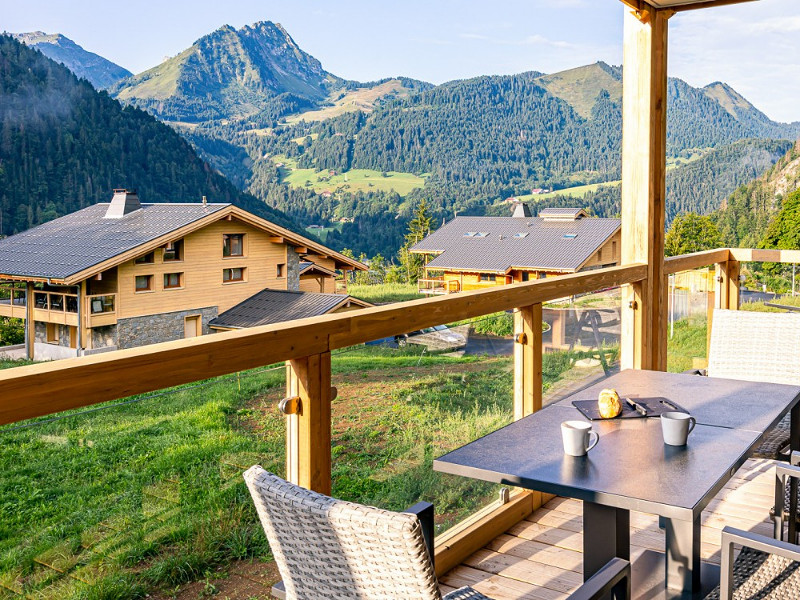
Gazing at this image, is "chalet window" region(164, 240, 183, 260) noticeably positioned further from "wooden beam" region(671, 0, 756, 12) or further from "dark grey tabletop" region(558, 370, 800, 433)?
"dark grey tabletop" region(558, 370, 800, 433)

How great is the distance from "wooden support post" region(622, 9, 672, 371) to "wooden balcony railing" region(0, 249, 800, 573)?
1.45ft

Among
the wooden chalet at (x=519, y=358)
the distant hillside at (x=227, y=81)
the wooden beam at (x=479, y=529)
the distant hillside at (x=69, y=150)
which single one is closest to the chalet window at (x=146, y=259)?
the distant hillside at (x=69, y=150)

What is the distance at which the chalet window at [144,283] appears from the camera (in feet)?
66.8

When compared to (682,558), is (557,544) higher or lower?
lower

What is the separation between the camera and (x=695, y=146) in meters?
24.4

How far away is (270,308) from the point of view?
2084cm

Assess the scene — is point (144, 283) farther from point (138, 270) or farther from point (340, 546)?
point (340, 546)

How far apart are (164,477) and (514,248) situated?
760 inches

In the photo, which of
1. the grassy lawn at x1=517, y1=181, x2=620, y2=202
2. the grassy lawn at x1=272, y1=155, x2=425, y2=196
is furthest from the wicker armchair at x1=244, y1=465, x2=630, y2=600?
the grassy lawn at x1=272, y1=155, x2=425, y2=196

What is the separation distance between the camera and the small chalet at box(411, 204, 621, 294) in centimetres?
1795

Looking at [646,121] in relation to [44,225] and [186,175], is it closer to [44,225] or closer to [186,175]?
[44,225]

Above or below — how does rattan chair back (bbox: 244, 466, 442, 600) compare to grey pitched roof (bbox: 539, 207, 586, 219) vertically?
below

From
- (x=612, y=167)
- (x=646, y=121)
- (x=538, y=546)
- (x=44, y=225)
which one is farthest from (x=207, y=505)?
(x=612, y=167)

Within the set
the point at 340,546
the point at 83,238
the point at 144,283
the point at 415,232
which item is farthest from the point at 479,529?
the point at 415,232
